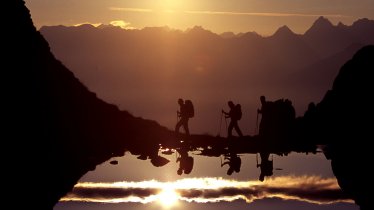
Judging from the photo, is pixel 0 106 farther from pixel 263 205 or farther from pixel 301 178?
pixel 263 205

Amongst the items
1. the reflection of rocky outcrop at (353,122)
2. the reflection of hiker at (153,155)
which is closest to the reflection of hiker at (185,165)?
the reflection of hiker at (153,155)

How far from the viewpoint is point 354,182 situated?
27500 mm

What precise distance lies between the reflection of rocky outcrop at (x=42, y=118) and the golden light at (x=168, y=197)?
83427 millimetres

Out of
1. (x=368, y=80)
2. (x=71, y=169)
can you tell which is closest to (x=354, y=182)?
(x=368, y=80)

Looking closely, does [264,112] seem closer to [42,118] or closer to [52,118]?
[52,118]

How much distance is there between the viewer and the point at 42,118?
26.3 m

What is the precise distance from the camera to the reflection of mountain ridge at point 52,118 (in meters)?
24.0

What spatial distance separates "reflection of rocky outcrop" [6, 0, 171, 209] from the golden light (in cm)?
8343

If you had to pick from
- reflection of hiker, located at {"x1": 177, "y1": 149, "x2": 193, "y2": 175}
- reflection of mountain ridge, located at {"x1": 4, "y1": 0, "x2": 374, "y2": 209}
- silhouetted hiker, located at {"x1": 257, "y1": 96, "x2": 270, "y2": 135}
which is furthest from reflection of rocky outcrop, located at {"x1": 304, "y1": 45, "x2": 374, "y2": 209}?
reflection of hiker, located at {"x1": 177, "y1": 149, "x2": 193, "y2": 175}

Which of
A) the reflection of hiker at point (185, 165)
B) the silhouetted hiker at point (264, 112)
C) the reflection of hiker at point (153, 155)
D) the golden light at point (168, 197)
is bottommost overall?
the golden light at point (168, 197)

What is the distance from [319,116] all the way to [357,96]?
3.79 meters

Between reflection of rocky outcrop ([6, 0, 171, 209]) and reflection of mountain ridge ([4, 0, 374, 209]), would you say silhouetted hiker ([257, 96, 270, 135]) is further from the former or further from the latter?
reflection of rocky outcrop ([6, 0, 171, 209])

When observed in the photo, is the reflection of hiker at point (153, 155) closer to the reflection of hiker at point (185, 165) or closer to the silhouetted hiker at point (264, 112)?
the reflection of hiker at point (185, 165)

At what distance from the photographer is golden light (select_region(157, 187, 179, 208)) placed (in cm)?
12069
